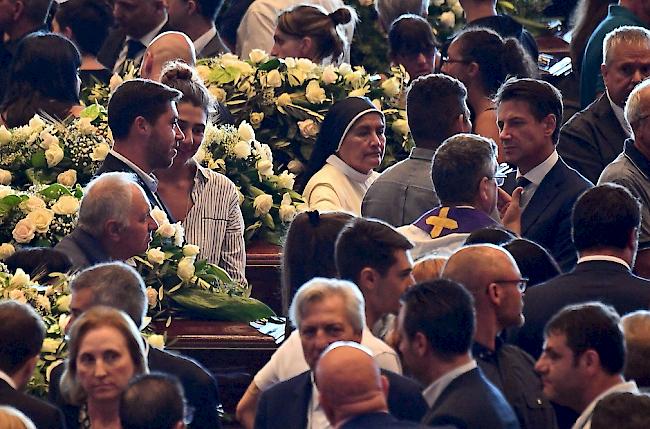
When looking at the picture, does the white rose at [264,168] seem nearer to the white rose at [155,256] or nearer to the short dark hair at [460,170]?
the white rose at [155,256]

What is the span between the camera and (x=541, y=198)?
9.20m

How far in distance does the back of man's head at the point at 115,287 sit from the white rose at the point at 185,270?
1.33 metres

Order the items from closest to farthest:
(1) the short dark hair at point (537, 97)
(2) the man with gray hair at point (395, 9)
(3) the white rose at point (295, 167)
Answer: (1) the short dark hair at point (537, 97), (3) the white rose at point (295, 167), (2) the man with gray hair at point (395, 9)

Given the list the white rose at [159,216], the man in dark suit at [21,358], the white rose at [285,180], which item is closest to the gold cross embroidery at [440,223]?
the white rose at [159,216]

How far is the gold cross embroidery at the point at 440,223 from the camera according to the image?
866cm

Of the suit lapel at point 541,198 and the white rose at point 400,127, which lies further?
the white rose at point 400,127

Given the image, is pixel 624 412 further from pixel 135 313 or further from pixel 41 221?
pixel 41 221

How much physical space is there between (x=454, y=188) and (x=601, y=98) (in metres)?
1.88

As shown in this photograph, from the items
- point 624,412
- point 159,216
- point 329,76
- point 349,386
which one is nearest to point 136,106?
point 159,216

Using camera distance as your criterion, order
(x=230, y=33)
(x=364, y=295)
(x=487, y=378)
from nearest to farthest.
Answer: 1. (x=487, y=378)
2. (x=364, y=295)
3. (x=230, y=33)

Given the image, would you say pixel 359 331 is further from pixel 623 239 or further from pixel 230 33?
pixel 230 33

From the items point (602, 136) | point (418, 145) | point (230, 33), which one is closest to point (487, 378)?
point (418, 145)

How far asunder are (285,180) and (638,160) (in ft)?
6.75

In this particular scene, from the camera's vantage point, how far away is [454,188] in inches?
344
